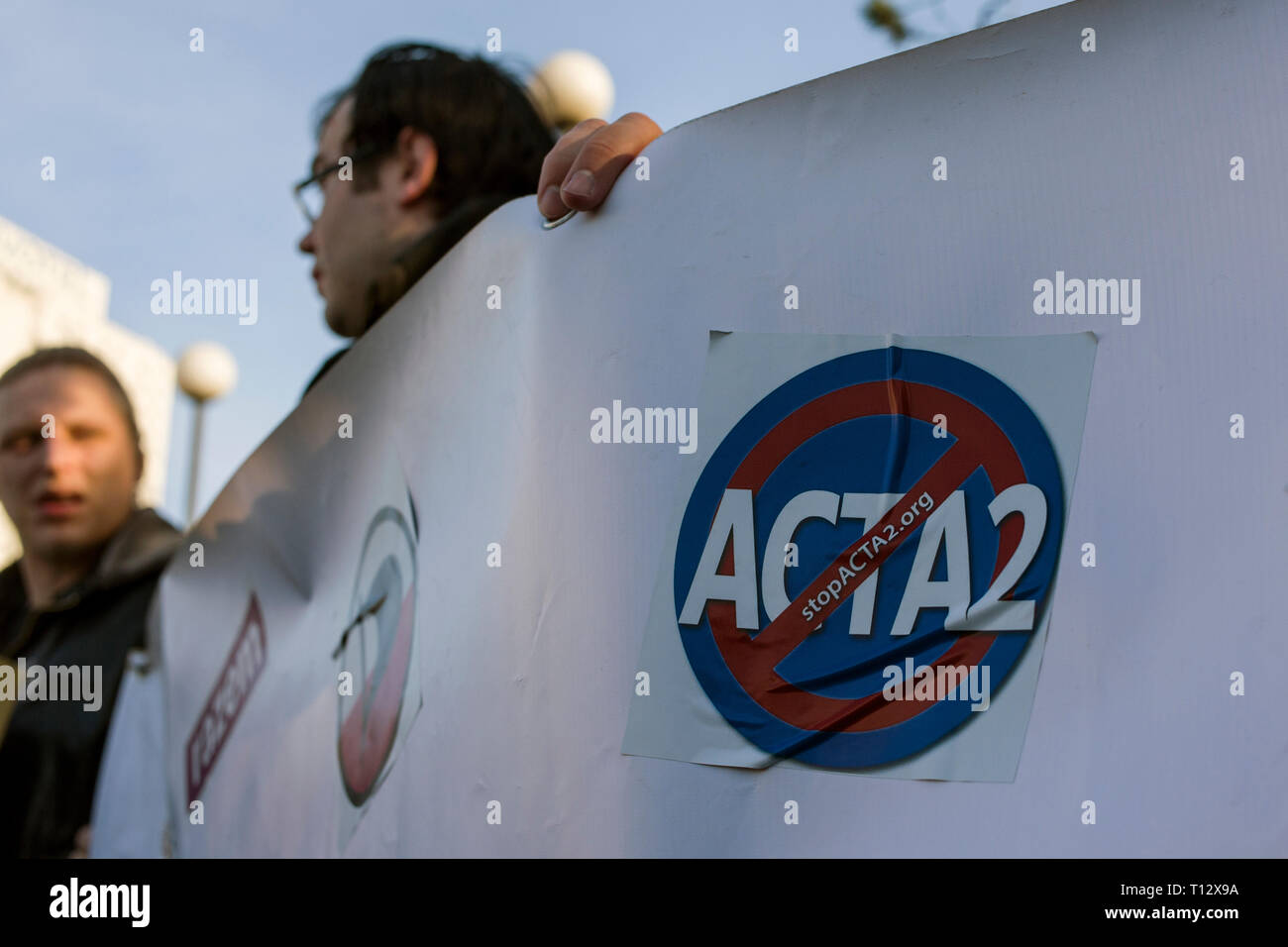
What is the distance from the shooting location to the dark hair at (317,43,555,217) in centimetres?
227

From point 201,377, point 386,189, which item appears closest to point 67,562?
point 386,189

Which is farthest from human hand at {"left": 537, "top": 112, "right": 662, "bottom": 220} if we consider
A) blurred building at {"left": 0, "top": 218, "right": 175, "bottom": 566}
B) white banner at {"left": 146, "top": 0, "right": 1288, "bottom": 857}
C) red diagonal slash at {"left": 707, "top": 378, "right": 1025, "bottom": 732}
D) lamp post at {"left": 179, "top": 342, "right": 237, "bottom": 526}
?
blurred building at {"left": 0, "top": 218, "right": 175, "bottom": 566}

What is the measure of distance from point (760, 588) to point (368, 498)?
883 millimetres

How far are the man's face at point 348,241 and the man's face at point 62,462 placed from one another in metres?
0.66

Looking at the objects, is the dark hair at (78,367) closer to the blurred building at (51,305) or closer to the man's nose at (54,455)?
the man's nose at (54,455)

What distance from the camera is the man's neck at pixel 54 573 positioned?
259cm

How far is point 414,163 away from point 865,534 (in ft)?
4.30

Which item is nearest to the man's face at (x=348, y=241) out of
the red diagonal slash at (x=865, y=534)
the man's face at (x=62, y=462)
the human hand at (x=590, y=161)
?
the human hand at (x=590, y=161)

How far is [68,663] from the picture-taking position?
247 cm

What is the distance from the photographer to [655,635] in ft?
4.73

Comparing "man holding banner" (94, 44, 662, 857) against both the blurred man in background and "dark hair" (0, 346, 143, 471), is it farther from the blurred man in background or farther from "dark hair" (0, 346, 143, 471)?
"dark hair" (0, 346, 143, 471)

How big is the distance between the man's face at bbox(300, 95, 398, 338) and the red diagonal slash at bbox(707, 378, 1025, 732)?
3.49 feet
